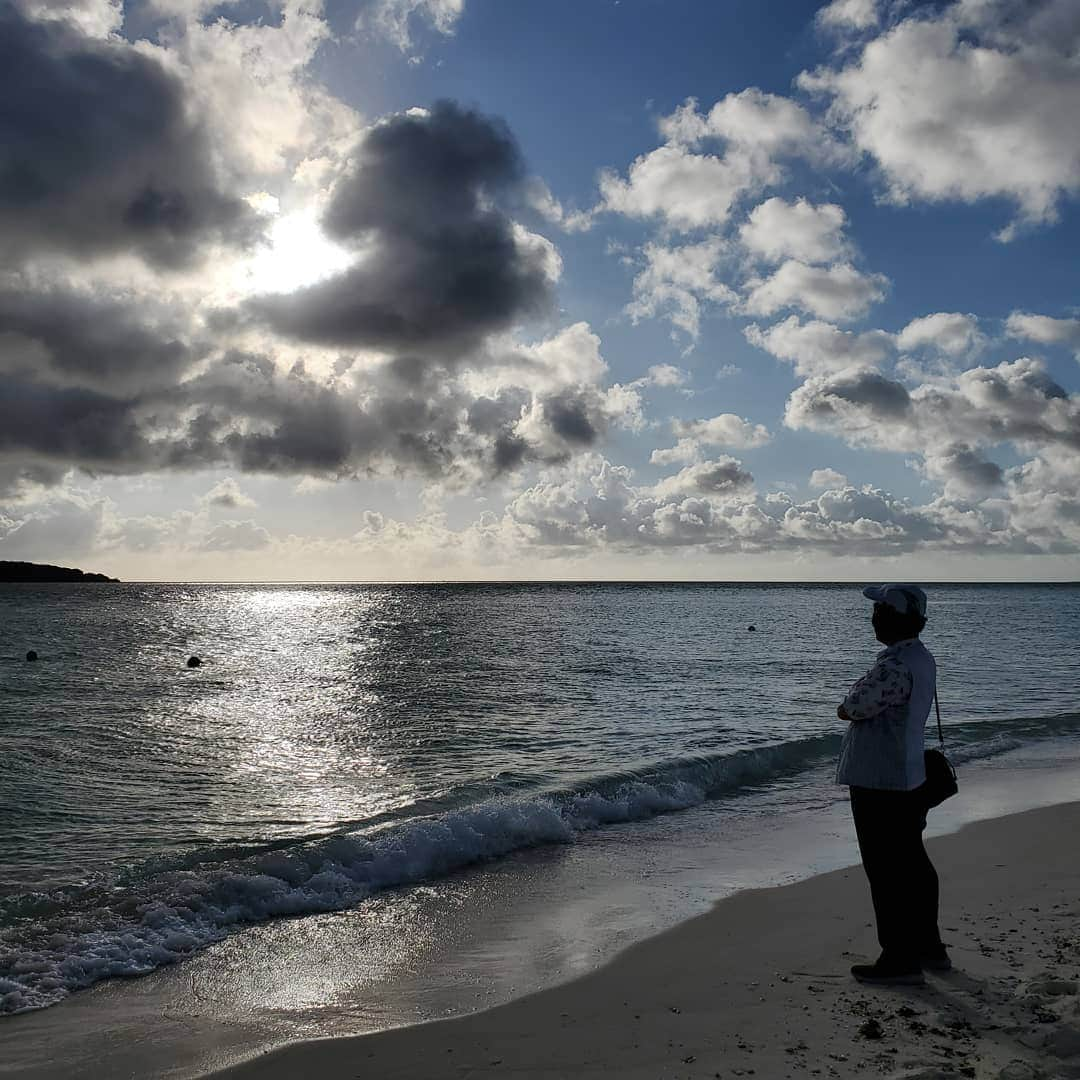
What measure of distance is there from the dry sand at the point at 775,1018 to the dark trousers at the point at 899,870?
286mm

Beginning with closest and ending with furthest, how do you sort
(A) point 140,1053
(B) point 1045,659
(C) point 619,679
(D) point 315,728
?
(A) point 140,1053 < (D) point 315,728 < (C) point 619,679 < (B) point 1045,659

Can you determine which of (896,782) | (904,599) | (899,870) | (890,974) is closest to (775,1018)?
(890,974)

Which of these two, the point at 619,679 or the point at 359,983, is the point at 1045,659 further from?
the point at 359,983

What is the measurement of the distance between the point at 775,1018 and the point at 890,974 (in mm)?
969

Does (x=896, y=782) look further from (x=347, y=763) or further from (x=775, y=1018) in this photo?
(x=347, y=763)

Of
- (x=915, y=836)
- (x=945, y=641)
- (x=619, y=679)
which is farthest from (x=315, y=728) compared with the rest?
(x=945, y=641)

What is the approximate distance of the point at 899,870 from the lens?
562 cm

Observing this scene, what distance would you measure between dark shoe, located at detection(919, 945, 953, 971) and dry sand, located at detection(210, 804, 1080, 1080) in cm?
9

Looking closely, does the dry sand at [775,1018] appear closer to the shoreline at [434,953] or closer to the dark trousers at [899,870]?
the shoreline at [434,953]

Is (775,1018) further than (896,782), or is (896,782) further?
(896,782)

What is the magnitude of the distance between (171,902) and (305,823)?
11.3 ft

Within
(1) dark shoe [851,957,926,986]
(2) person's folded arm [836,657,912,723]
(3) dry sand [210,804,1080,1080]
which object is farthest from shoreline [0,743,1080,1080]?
(2) person's folded arm [836,657,912,723]

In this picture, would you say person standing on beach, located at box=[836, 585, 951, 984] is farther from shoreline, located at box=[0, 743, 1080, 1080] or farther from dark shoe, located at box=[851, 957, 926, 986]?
shoreline, located at box=[0, 743, 1080, 1080]

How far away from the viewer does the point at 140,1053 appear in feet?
17.0
